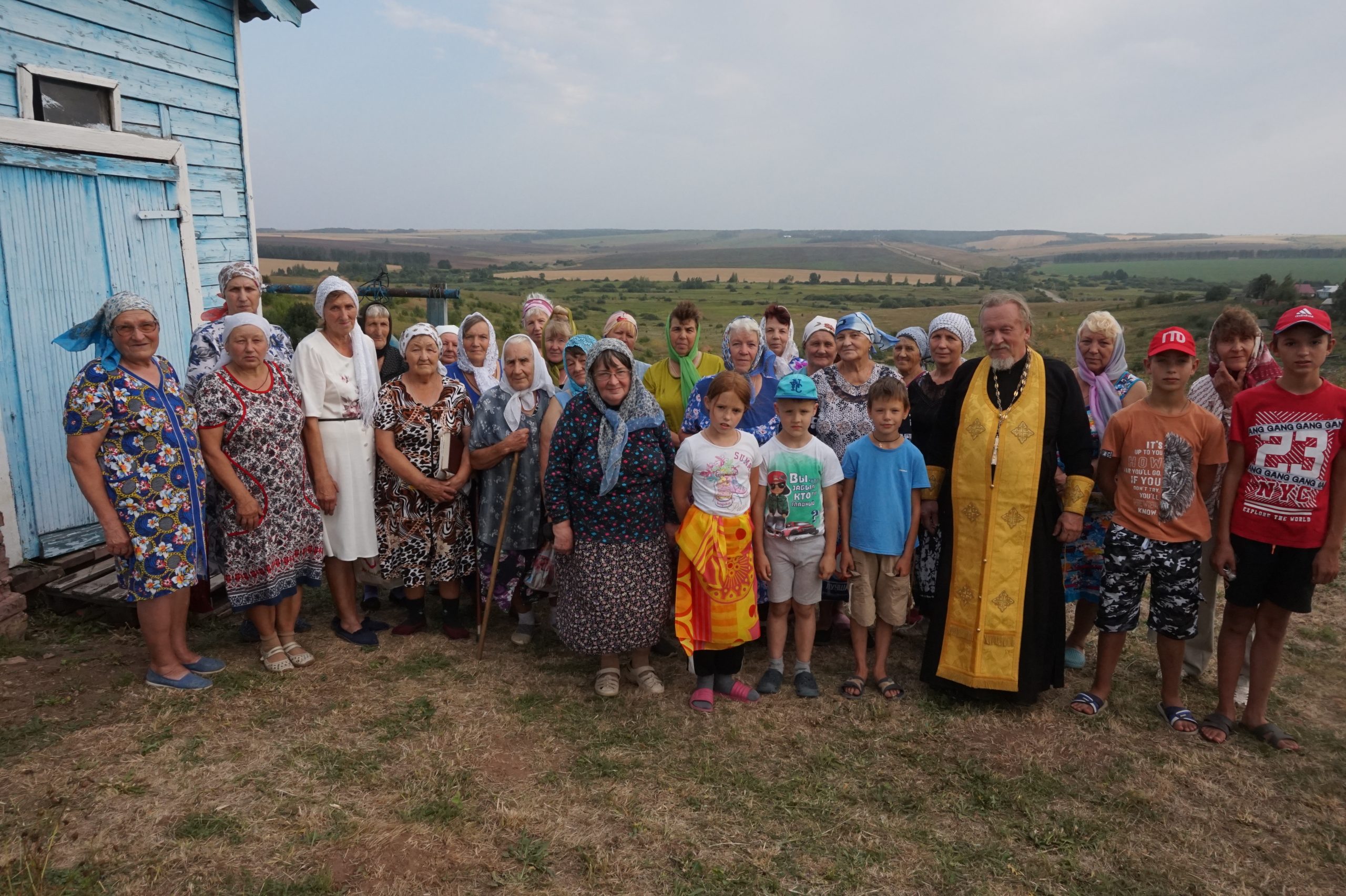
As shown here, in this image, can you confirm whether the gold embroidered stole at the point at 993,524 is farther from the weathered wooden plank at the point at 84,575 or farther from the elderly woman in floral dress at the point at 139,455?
the weathered wooden plank at the point at 84,575

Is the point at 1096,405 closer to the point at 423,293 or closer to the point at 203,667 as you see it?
the point at 203,667

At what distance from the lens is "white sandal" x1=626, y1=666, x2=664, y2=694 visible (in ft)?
13.3

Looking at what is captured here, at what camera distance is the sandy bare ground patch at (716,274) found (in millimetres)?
75500

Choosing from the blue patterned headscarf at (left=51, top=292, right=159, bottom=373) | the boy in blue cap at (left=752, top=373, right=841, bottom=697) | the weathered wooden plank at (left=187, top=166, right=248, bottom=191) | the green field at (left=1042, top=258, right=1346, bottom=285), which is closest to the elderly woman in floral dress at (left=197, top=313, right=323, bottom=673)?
the blue patterned headscarf at (left=51, top=292, right=159, bottom=373)

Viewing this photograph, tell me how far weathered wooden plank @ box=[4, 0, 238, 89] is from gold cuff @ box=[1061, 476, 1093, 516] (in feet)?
21.4

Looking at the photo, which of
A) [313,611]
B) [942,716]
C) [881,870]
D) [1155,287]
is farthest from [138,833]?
[1155,287]

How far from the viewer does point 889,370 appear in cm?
441

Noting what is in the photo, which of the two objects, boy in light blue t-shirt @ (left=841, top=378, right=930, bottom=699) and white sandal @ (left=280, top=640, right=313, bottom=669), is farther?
white sandal @ (left=280, top=640, right=313, bottom=669)

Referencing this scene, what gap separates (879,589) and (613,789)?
170cm

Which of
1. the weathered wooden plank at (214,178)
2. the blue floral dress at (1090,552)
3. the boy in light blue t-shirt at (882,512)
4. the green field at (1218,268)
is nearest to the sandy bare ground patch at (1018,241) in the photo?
the green field at (1218,268)

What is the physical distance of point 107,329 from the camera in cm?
358

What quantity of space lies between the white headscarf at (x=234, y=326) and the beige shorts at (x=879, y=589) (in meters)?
3.22

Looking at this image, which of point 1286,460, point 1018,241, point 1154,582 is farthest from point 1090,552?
point 1018,241

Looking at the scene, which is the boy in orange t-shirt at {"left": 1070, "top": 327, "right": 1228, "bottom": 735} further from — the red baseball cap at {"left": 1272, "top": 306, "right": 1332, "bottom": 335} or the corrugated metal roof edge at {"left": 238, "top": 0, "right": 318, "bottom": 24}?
the corrugated metal roof edge at {"left": 238, "top": 0, "right": 318, "bottom": 24}
